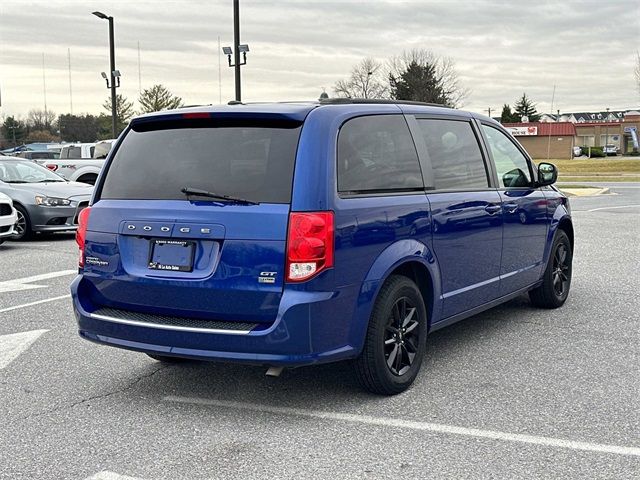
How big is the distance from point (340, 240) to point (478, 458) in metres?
1.33

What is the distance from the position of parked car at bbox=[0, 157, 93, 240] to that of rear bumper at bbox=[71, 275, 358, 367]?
9447mm

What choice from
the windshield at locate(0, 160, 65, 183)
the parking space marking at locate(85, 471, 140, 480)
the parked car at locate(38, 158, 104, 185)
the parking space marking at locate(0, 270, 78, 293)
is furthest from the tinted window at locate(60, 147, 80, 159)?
the parking space marking at locate(85, 471, 140, 480)

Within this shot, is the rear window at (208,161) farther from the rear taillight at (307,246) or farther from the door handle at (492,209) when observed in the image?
the door handle at (492,209)

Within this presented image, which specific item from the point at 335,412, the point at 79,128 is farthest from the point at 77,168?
the point at 79,128

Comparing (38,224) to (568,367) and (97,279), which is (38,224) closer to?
(97,279)

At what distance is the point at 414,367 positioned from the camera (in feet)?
16.4

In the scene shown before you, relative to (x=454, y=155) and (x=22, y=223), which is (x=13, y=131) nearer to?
(x=22, y=223)

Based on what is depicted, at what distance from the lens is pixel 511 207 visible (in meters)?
6.25

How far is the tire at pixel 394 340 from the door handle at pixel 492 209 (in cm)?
118

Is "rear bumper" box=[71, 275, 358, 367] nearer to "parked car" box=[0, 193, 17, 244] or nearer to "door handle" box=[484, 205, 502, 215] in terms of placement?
"door handle" box=[484, 205, 502, 215]

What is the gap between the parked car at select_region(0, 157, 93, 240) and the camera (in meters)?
13.3

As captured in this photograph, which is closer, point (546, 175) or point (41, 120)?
point (546, 175)

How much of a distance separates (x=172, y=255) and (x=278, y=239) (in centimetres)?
66

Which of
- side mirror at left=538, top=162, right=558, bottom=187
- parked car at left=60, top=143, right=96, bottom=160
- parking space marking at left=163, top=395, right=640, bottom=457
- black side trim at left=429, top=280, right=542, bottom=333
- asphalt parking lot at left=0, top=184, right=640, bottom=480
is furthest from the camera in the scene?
parked car at left=60, top=143, right=96, bottom=160
